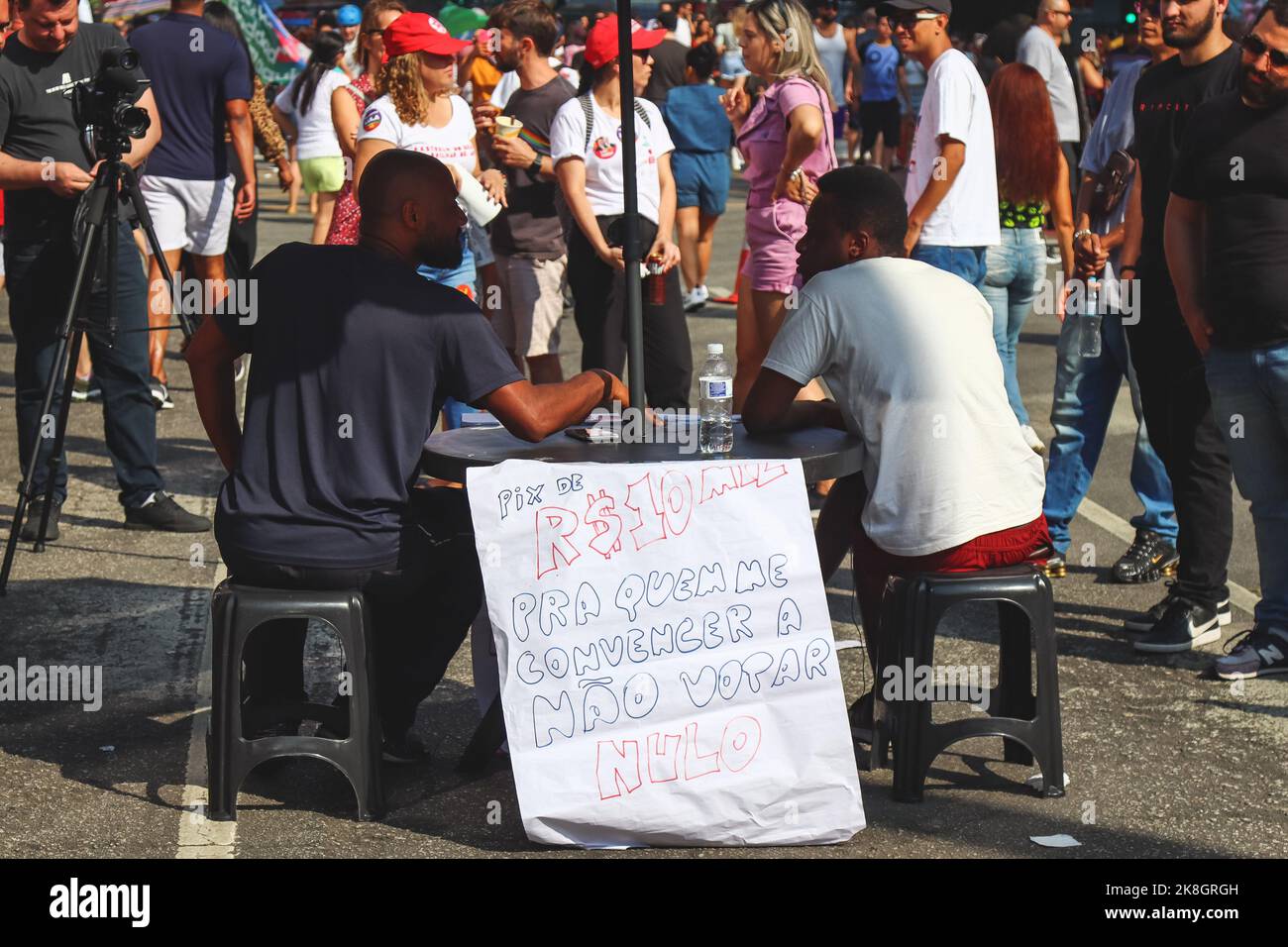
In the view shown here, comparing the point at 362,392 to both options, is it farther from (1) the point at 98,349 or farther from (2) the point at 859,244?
(1) the point at 98,349

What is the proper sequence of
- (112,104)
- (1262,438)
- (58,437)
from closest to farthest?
(1262,438) → (112,104) → (58,437)

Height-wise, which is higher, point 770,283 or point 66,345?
point 770,283

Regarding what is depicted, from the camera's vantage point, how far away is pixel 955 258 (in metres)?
6.86

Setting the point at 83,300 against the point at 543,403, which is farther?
the point at 83,300

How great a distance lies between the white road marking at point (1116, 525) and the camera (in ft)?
20.3

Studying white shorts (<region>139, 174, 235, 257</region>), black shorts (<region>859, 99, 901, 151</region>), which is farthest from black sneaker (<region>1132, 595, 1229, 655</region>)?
black shorts (<region>859, 99, 901, 151</region>)

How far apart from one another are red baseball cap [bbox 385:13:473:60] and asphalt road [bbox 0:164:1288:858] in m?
2.14

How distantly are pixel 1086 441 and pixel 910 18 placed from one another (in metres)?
1.83

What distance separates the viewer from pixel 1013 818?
14.0 ft

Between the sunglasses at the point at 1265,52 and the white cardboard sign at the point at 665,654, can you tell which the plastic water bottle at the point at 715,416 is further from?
the sunglasses at the point at 1265,52

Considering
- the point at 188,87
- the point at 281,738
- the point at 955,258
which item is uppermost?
the point at 188,87

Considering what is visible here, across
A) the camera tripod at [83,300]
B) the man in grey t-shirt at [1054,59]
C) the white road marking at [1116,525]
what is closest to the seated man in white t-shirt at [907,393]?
the white road marking at [1116,525]

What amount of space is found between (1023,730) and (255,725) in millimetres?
1927

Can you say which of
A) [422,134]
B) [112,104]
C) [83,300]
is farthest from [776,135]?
[83,300]
